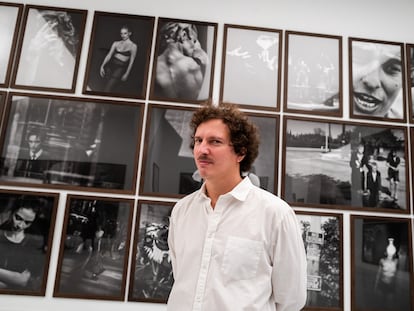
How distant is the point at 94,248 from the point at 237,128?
107 centimetres

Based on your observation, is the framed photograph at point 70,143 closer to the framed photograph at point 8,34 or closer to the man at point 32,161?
the man at point 32,161

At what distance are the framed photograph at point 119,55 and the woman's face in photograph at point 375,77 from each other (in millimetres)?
1273

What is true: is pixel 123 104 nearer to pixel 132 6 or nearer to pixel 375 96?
pixel 132 6

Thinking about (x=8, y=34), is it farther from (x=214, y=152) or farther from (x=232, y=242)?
(x=232, y=242)

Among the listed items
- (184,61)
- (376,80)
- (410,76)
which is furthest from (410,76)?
(184,61)

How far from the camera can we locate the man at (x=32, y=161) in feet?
5.82

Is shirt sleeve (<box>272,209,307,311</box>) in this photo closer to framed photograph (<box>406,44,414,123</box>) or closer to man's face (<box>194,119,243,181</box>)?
man's face (<box>194,119,243,181</box>)

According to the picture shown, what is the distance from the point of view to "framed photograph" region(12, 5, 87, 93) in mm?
1875

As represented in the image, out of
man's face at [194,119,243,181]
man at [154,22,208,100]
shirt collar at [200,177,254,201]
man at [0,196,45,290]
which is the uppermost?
man at [154,22,208,100]

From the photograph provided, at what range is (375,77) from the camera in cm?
201

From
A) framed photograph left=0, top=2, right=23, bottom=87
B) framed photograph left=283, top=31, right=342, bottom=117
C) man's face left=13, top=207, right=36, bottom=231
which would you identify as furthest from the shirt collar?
framed photograph left=0, top=2, right=23, bottom=87

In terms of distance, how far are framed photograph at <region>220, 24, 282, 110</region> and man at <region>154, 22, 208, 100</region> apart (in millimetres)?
150

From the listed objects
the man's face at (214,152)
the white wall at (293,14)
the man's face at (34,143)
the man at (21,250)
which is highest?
the white wall at (293,14)

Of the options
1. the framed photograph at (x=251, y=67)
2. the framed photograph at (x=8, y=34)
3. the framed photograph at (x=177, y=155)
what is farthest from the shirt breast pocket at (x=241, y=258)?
the framed photograph at (x=8, y=34)
